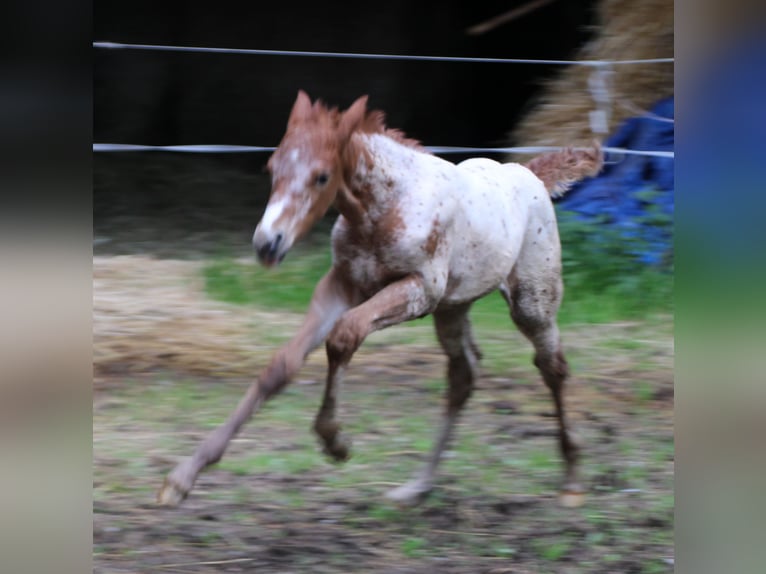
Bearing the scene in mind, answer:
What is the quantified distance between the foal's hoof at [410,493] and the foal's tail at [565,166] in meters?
1.20

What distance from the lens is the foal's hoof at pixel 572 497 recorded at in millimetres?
4168

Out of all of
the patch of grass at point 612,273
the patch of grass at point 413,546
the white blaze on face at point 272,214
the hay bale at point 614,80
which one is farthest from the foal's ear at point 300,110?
the patch of grass at point 413,546

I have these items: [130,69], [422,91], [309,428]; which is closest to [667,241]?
[422,91]

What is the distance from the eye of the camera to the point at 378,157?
3.78 m

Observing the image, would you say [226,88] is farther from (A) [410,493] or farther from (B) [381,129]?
(A) [410,493]

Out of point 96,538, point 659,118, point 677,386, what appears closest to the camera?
point 96,538

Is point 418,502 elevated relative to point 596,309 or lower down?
lower down

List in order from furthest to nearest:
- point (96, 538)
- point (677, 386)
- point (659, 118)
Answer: point (659, 118)
point (677, 386)
point (96, 538)

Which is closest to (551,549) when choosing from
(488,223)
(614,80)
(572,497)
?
(572,497)

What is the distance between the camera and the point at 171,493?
367cm

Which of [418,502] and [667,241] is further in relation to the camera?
[667,241]

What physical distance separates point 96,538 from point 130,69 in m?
1.59

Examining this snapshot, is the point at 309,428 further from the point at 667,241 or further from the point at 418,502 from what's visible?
the point at 667,241

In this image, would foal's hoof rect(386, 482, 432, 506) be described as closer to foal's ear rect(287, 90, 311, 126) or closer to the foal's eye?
the foal's eye
